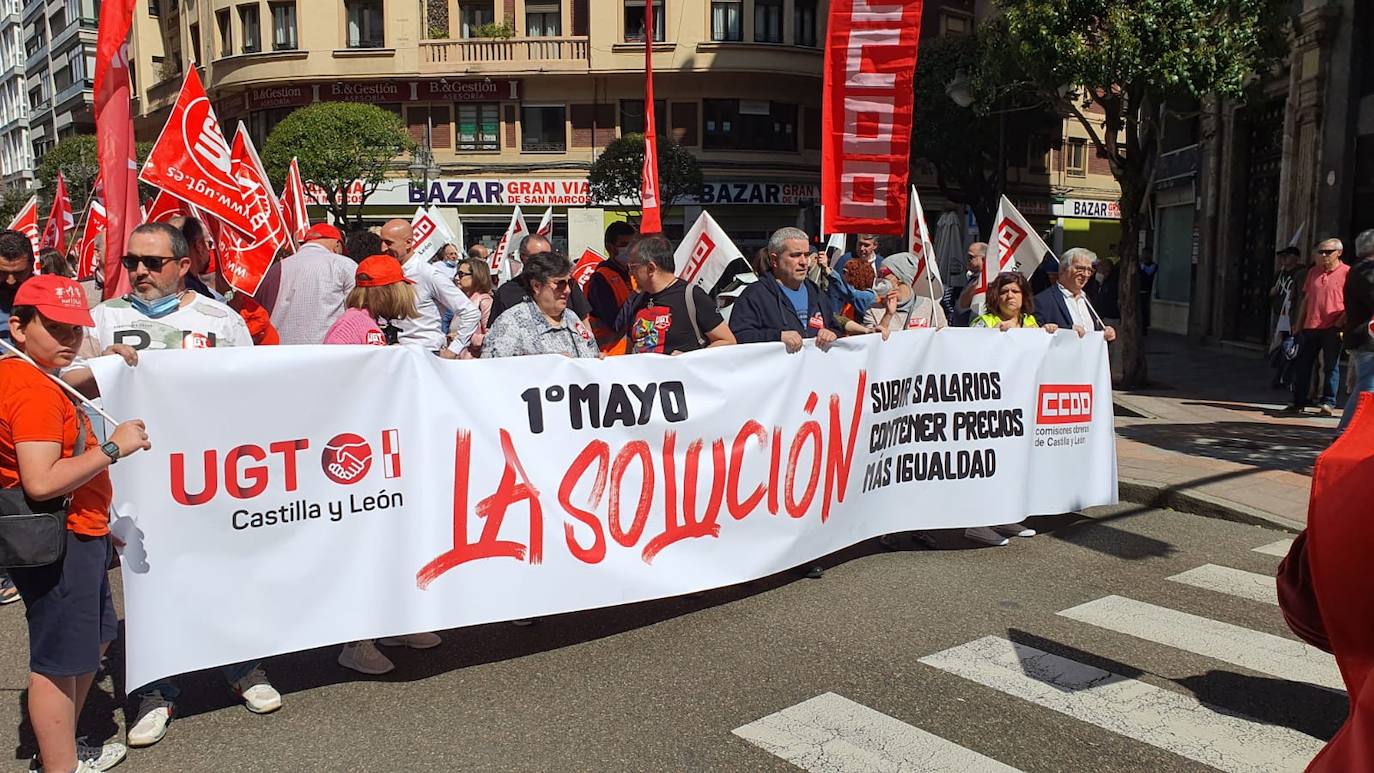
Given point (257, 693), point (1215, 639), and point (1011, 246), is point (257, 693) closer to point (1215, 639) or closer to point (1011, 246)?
point (1215, 639)

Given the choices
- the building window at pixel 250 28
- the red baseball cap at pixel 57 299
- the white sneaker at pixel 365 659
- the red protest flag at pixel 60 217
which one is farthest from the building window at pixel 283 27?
the red baseball cap at pixel 57 299

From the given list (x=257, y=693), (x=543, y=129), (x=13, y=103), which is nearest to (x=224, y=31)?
(x=543, y=129)

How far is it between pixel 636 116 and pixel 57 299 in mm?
33653

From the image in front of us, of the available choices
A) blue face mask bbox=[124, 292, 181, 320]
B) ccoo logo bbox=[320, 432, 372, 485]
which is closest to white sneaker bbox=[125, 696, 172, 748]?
ccoo logo bbox=[320, 432, 372, 485]

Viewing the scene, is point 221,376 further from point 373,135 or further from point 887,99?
point 373,135

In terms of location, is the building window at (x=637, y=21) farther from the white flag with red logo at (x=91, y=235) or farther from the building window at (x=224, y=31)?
the white flag with red logo at (x=91, y=235)

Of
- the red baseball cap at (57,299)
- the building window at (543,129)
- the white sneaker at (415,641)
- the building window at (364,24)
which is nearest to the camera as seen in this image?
the red baseball cap at (57,299)

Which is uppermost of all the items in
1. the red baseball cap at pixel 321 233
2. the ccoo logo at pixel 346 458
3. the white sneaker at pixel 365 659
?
the red baseball cap at pixel 321 233

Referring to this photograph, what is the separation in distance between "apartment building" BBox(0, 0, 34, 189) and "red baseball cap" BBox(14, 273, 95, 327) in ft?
285

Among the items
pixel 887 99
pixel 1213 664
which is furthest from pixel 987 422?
pixel 887 99

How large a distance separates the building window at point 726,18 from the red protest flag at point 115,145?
30.8 metres

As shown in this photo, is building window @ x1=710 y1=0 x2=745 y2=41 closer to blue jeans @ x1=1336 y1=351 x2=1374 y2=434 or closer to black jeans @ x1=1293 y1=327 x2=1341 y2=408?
black jeans @ x1=1293 y1=327 x2=1341 y2=408

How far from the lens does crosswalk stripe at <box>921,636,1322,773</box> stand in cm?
372

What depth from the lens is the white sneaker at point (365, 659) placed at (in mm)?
4402
